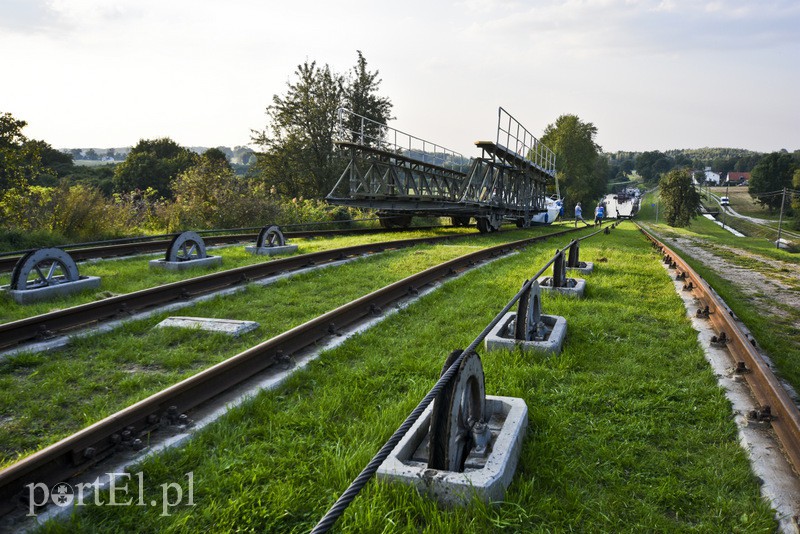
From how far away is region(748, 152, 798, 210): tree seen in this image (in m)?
102


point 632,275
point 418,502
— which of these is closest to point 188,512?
point 418,502

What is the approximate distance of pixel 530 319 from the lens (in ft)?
16.1

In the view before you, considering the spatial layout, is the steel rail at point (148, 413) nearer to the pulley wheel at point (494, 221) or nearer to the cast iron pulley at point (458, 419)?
the cast iron pulley at point (458, 419)

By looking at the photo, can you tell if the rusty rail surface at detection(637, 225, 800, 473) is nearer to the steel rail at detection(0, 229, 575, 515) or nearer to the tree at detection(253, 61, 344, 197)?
the steel rail at detection(0, 229, 575, 515)

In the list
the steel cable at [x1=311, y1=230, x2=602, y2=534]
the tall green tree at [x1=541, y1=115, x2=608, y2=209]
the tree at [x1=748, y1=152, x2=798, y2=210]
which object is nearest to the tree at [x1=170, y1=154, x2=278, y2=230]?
the steel cable at [x1=311, y1=230, x2=602, y2=534]

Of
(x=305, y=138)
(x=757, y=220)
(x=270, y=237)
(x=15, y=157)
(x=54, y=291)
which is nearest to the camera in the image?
(x=54, y=291)

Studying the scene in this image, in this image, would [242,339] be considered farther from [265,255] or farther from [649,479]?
[265,255]

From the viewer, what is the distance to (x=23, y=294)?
6.27 meters

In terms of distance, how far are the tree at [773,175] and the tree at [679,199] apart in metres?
49.6

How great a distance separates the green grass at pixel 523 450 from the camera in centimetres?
235

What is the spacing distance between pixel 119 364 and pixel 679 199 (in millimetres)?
72091

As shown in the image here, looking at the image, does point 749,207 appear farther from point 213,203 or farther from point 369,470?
point 369,470

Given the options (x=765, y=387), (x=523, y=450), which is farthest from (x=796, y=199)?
(x=523, y=450)

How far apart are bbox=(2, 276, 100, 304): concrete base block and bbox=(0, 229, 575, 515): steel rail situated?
391 centimetres
